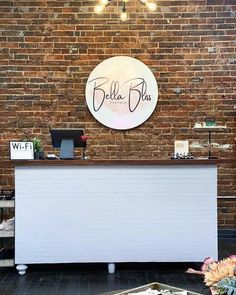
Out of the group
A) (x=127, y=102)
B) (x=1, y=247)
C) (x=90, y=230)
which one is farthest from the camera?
(x=127, y=102)

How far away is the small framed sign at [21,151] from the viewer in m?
4.30

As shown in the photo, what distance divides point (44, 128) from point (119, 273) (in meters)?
2.39

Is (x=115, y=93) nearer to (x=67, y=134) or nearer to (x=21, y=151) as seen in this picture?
(x=67, y=134)

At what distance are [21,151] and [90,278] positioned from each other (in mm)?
1395

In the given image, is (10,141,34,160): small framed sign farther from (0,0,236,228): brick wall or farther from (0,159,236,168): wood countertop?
(0,0,236,228): brick wall

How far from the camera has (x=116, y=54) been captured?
5828 millimetres

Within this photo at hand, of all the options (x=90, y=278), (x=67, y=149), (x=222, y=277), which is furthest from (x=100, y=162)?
(x=222, y=277)

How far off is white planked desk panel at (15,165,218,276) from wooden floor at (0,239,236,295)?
0.15 m

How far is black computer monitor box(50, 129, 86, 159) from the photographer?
446 centimetres

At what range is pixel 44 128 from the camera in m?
5.86

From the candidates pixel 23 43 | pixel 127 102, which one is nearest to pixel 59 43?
pixel 23 43

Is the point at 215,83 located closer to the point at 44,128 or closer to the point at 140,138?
the point at 140,138

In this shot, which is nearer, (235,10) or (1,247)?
(1,247)

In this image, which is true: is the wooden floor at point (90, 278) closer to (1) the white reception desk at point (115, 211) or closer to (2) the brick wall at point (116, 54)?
(1) the white reception desk at point (115, 211)
